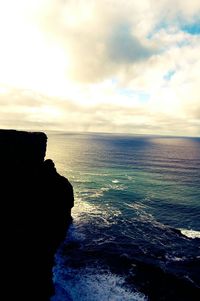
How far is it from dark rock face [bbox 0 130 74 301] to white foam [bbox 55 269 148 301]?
3.11 metres

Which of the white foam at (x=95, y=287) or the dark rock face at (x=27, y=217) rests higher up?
the dark rock face at (x=27, y=217)

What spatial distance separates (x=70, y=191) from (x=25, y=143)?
17.6 metres

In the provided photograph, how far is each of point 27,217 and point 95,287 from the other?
13097mm

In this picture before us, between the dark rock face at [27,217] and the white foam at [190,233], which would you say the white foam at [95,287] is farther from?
the white foam at [190,233]

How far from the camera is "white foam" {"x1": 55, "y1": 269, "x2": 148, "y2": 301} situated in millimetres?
30641

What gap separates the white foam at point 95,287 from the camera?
30641 mm

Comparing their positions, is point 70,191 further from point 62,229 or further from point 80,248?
point 80,248

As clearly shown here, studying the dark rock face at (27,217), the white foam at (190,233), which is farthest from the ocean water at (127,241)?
the dark rock face at (27,217)

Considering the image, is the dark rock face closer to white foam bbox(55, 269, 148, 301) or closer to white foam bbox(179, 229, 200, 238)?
white foam bbox(55, 269, 148, 301)

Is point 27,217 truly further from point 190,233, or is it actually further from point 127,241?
point 190,233

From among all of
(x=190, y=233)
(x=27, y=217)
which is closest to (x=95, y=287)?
(x=27, y=217)

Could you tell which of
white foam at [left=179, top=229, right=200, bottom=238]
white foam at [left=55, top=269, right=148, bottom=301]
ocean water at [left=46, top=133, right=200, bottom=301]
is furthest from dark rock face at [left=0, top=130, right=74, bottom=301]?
white foam at [left=179, top=229, right=200, bottom=238]

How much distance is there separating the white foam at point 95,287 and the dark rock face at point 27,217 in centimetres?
311

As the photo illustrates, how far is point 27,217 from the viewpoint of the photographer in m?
30.2
